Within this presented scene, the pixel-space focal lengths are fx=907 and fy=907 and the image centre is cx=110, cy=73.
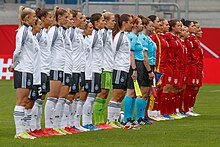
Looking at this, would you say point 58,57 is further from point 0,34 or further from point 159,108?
point 0,34

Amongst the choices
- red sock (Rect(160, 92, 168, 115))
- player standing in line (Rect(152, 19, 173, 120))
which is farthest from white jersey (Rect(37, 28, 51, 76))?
red sock (Rect(160, 92, 168, 115))

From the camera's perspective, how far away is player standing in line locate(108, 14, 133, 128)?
58.7 ft

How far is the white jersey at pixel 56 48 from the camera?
15977mm

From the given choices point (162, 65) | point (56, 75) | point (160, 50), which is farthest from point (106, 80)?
point (162, 65)

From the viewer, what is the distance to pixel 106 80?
17.6m

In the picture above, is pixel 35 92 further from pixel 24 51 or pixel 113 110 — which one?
pixel 113 110

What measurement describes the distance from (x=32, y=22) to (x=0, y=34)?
68.1 ft

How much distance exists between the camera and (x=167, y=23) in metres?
21.5

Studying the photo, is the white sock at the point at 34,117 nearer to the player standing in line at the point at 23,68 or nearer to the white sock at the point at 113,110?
the player standing in line at the point at 23,68

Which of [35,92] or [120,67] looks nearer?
[35,92]

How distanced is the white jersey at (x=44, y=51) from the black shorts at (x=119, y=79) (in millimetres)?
2382

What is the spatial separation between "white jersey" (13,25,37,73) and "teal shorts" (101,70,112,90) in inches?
113

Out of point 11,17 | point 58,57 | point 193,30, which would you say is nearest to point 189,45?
point 193,30

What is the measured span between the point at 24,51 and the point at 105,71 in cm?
307
